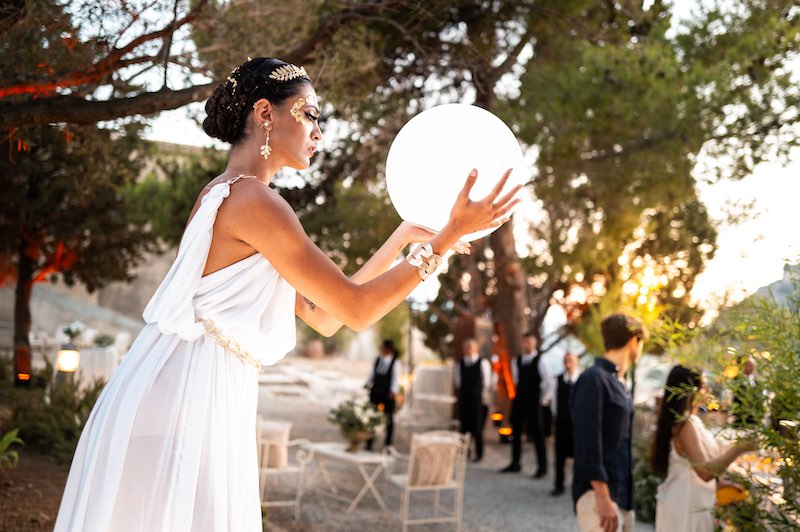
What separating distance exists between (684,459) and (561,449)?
6.89 m

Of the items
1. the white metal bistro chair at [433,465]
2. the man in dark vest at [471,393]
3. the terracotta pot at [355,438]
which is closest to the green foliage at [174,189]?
the terracotta pot at [355,438]

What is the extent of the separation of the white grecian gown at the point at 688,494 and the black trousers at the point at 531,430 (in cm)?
782

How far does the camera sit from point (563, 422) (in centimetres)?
1130

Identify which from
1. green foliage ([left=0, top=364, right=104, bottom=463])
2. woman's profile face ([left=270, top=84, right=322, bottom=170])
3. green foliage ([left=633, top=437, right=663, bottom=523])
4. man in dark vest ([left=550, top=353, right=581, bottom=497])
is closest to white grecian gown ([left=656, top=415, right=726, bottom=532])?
woman's profile face ([left=270, top=84, right=322, bottom=170])

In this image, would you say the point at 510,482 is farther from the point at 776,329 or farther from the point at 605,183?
the point at 776,329

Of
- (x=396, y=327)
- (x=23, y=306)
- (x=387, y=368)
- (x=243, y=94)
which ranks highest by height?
(x=396, y=327)

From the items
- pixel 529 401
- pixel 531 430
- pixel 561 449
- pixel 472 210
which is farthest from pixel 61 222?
pixel 472 210

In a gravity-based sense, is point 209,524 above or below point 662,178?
below

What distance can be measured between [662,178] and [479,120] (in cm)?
976

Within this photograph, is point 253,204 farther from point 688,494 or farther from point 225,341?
point 688,494

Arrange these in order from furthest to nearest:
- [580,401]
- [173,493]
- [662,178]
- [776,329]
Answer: [662,178]
[580,401]
[776,329]
[173,493]

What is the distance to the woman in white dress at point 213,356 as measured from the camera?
180 centimetres

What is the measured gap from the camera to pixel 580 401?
4273 millimetres

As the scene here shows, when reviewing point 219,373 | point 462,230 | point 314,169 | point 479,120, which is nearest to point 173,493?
point 219,373
